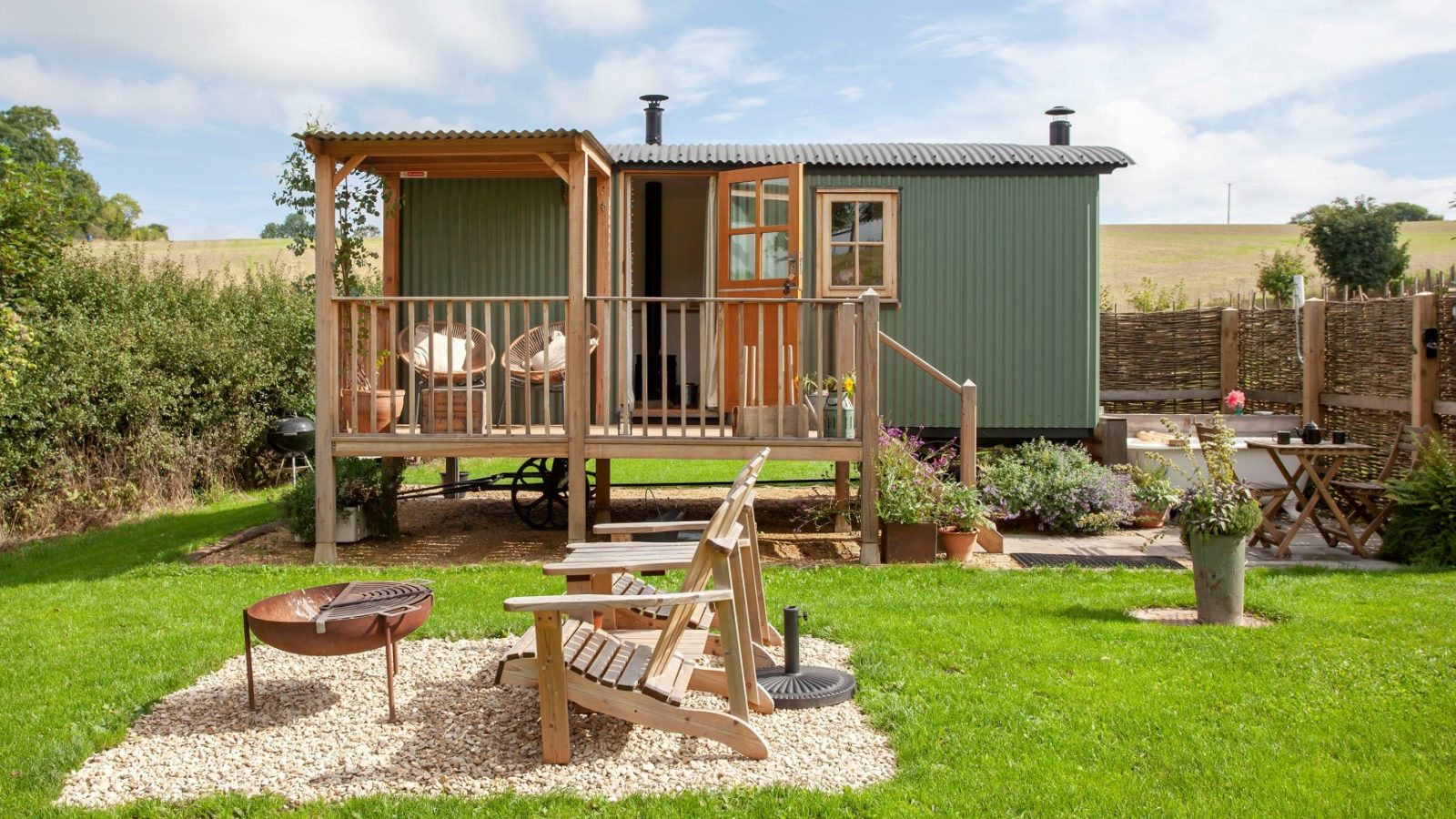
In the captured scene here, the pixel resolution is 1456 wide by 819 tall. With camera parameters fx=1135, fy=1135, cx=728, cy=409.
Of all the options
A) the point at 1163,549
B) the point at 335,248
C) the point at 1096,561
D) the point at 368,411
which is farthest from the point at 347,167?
the point at 1163,549

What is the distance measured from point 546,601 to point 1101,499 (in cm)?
641

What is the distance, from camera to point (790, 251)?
29.8ft

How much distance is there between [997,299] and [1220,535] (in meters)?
4.44

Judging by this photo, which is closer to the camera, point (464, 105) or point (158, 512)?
point (158, 512)

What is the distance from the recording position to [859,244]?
9.87 meters

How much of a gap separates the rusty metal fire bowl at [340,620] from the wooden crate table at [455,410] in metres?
3.19

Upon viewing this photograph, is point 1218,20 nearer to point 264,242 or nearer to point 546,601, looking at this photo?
point 546,601

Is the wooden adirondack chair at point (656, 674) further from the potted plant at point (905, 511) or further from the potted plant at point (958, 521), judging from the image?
the potted plant at point (958, 521)

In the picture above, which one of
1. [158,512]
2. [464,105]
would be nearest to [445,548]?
[158,512]

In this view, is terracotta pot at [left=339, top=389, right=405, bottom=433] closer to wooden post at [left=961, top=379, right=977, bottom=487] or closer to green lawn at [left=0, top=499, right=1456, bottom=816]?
green lawn at [left=0, top=499, right=1456, bottom=816]

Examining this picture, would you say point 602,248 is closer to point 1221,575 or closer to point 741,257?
point 741,257

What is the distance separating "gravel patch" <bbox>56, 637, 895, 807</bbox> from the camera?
12.5 feet

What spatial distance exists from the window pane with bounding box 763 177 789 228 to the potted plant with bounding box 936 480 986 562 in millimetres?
2672

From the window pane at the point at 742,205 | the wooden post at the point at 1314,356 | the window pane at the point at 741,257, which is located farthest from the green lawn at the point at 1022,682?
the wooden post at the point at 1314,356
